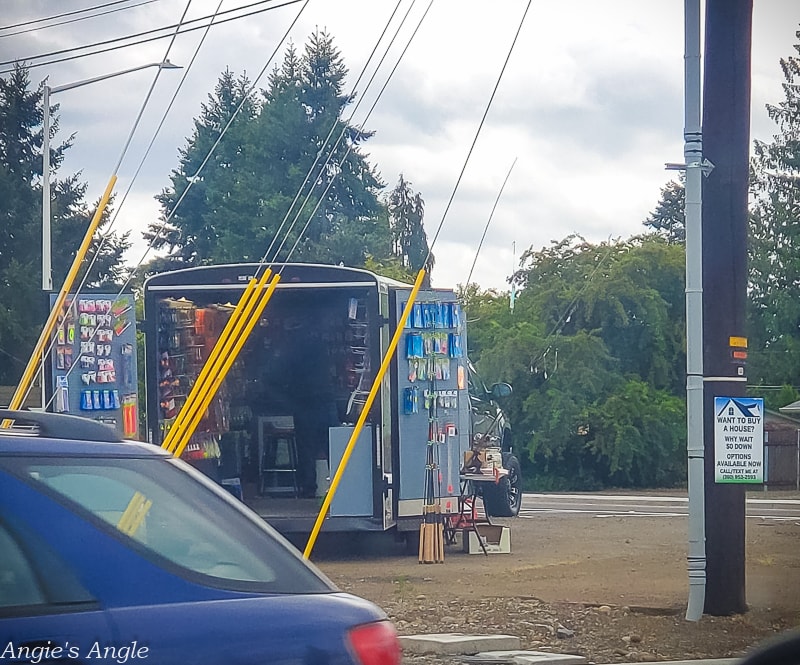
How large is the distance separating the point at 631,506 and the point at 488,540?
1091 centimetres

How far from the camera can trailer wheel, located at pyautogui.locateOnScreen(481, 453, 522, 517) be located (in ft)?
71.6

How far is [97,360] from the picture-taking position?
1575cm

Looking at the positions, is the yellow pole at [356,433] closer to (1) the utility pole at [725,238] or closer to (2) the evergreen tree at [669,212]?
(1) the utility pole at [725,238]

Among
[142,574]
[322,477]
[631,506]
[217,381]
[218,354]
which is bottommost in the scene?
[631,506]

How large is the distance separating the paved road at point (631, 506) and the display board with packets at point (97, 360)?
1017 cm

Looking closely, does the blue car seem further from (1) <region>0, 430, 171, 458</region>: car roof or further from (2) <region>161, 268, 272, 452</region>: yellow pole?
(2) <region>161, 268, 272, 452</region>: yellow pole

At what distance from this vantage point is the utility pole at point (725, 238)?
11.0m

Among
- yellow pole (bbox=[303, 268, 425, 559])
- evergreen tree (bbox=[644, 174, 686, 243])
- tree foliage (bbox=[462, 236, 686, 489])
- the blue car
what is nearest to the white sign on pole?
yellow pole (bbox=[303, 268, 425, 559])

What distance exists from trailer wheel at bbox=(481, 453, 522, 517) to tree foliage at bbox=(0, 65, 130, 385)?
2076cm

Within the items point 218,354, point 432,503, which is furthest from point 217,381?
point 432,503

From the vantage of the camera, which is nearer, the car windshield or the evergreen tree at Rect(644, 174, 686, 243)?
the car windshield

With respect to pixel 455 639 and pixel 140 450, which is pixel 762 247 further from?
pixel 140 450

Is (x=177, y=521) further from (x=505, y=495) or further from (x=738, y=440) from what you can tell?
(x=505, y=495)

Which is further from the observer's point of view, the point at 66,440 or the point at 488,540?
the point at 488,540
